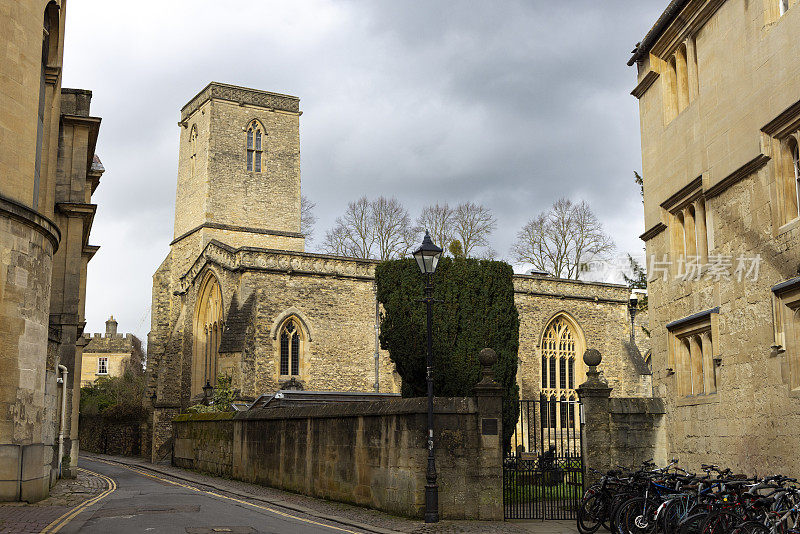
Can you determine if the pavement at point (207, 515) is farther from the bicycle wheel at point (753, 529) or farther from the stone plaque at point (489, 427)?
the bicycle wheel at point (753, 529)

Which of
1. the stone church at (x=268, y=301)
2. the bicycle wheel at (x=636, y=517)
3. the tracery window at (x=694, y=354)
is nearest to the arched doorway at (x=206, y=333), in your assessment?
the stone church at (x=268, y=301)

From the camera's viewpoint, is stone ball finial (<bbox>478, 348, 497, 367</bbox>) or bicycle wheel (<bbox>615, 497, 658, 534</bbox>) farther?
stone ball finial (<bbox>478, 348, 497, 367</bbox>)

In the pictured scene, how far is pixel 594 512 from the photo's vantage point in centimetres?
1138

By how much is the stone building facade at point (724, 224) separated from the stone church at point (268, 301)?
1732 cm

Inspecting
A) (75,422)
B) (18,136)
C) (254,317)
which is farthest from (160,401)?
(18,136)

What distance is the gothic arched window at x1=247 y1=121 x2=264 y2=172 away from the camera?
41094mm

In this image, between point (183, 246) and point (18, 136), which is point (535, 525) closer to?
point (18, 136)

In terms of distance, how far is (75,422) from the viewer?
22906 mm

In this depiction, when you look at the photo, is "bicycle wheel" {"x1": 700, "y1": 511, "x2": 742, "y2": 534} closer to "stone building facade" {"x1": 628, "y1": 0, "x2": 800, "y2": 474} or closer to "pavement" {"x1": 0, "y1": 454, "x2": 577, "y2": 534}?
"stone building facade" {"x1": 628, "y1": 0, "x2": 800, "y2": 474}

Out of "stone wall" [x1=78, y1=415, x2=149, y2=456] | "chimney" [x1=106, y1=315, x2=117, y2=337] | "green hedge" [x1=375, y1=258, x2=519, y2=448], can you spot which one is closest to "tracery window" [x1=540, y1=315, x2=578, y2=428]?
"green hedge" [x1=375, y1=258, x2=519, y2=448]

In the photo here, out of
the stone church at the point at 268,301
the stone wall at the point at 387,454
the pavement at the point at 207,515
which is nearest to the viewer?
the pavement at the point at 207,515

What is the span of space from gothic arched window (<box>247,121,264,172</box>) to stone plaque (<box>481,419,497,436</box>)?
1210 inches

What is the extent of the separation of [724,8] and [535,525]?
8.25 metres

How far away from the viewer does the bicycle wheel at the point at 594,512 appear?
11.3 m
